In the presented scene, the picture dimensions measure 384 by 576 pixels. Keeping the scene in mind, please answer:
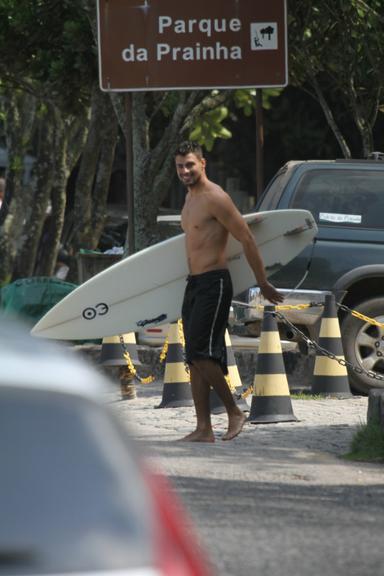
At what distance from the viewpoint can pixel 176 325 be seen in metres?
12.1

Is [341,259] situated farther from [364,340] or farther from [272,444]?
[272,444]

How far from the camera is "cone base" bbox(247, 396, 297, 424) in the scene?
1098cm

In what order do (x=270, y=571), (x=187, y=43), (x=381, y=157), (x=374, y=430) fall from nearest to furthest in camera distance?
(x=270, y=571), (x=374, y=430), (x=381, y=157), (x=187, y=43)

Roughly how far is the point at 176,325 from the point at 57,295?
4300 millimetres

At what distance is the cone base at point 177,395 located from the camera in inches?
472

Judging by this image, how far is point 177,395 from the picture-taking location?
12.0 metres

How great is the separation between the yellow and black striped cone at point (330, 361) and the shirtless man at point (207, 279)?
2412mm

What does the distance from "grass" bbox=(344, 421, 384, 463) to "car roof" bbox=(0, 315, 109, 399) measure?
6176 mm

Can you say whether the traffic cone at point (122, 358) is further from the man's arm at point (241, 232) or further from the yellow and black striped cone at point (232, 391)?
the man's arm at point (241, 232)

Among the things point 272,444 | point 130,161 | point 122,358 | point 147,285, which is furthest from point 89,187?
point 272,444

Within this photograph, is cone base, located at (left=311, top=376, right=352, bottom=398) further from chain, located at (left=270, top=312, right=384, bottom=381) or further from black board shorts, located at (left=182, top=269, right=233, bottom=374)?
black board shorts, located at (left=182, top=269, right=233, bottom=374)

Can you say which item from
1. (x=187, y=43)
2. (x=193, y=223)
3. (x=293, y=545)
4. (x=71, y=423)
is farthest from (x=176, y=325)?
(x=71, y=423)

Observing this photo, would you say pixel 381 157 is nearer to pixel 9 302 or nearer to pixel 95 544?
pixel 9 302

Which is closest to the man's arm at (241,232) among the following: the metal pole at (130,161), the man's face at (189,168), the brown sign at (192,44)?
the man's face at (189,168)
